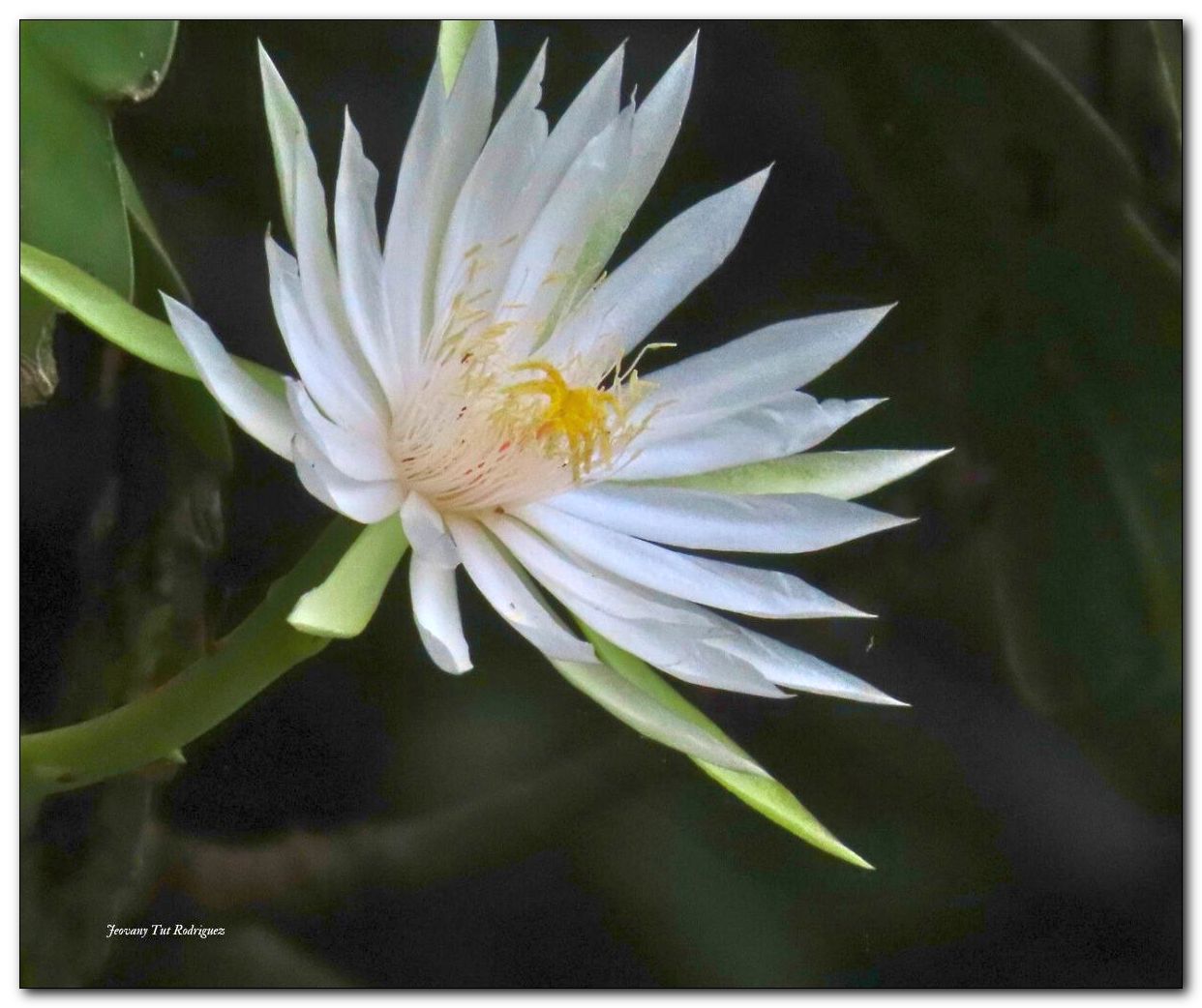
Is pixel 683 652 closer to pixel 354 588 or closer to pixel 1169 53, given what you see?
pixel 354 588

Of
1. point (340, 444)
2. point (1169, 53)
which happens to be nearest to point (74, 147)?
point (340, 444)

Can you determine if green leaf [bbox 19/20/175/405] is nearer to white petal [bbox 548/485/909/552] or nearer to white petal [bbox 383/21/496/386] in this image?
white petal [bbox 383/21/496/386]

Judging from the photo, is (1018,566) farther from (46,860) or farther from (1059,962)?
(46,860)

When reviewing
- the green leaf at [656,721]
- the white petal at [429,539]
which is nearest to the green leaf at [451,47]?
the white petal at [429,539]

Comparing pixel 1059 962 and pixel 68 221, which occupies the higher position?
pixel 68 221

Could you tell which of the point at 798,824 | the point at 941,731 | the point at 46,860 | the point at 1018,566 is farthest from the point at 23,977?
the point at 1018,566

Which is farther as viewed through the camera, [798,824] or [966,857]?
[966,857]

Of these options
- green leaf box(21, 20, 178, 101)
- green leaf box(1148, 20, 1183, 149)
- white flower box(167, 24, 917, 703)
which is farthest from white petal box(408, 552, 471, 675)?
green leaf box(1148, 20, 1183, 149)
